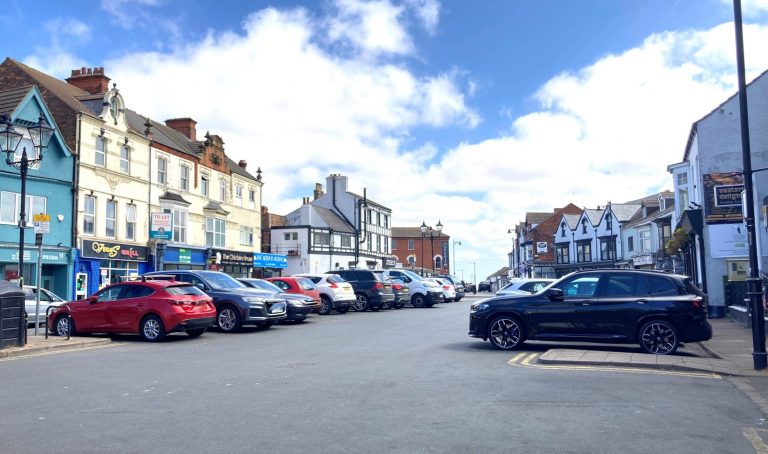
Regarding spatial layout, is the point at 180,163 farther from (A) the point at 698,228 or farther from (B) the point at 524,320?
(B) the point at 524,320

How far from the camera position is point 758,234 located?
20172 mm

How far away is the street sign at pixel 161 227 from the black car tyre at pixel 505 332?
2655cm

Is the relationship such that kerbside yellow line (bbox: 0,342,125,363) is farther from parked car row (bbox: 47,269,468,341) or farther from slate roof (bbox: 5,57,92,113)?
slate roof (bbox: 5,57,92,113)

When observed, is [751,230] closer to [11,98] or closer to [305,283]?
[305,283]

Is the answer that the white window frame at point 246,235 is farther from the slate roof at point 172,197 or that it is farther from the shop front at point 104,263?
the shop front at point 104,263

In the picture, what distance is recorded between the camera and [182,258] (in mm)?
39469

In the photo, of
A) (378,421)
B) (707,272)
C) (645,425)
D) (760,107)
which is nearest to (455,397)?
(378,421)

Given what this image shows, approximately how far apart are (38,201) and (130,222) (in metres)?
6.50

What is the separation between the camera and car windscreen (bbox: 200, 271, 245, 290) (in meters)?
18.1

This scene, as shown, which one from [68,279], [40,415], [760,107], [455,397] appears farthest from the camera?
[68,279]

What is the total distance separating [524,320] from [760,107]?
17.1 m

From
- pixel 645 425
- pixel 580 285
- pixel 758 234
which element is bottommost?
pixel 645 425

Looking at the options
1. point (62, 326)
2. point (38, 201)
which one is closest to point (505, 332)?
point (62, 326)

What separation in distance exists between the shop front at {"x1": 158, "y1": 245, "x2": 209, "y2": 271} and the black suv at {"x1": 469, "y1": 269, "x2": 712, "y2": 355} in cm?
2768
